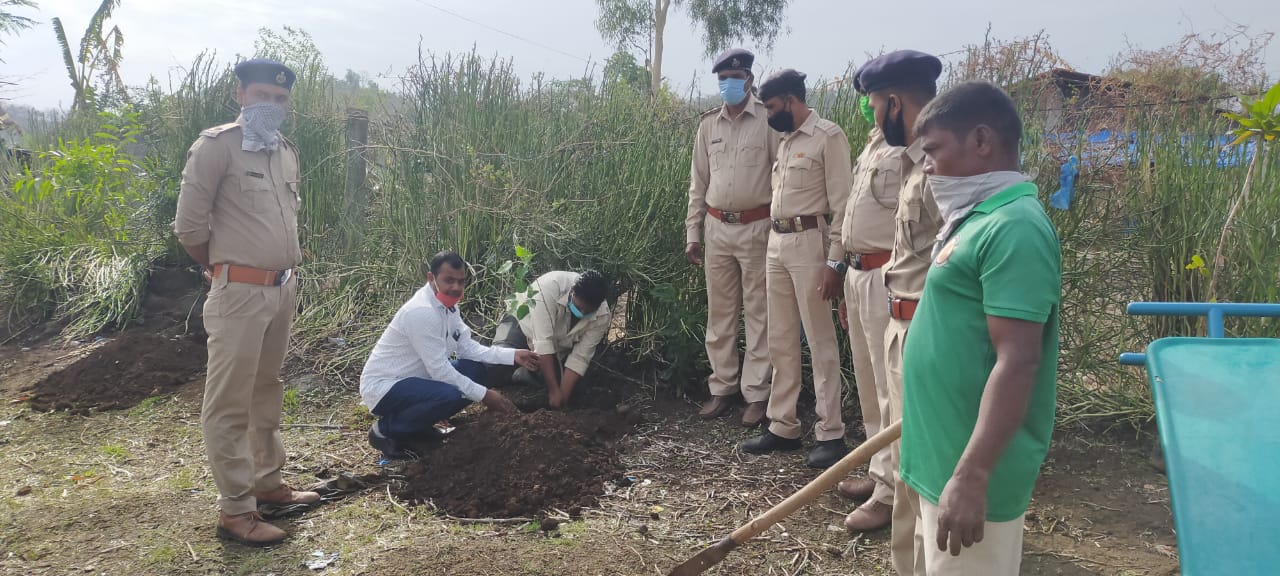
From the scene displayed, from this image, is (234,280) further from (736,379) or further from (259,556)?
(736,379)

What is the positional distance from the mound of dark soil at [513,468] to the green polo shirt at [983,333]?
2.11 m

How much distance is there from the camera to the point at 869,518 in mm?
3211

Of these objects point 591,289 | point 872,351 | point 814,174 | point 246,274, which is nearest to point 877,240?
point 872,351

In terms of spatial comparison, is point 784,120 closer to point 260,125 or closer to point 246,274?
point 260,125

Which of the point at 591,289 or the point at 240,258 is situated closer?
the point at 240,258

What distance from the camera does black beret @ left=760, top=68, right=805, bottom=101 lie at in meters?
3.88

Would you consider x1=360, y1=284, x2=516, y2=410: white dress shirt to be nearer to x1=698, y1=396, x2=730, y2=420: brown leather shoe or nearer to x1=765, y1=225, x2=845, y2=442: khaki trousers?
x1=698, y1=396, x2=730, y2=420: brown leather shoe

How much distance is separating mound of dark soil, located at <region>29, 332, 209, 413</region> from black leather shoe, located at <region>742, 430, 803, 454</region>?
3862mm

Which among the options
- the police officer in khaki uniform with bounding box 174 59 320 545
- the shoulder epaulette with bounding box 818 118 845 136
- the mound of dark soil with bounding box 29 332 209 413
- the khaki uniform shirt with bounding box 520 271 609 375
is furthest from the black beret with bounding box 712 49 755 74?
the mound of dark soil with bounding box 29 332 209 413

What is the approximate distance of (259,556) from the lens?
3.05 m

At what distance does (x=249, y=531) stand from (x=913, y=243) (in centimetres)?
275

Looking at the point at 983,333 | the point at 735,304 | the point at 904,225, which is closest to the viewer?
the point at 983,333

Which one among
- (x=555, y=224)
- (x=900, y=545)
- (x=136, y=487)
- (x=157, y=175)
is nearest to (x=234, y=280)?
(x=136, y=487)

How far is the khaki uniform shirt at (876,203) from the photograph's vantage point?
118 inches
